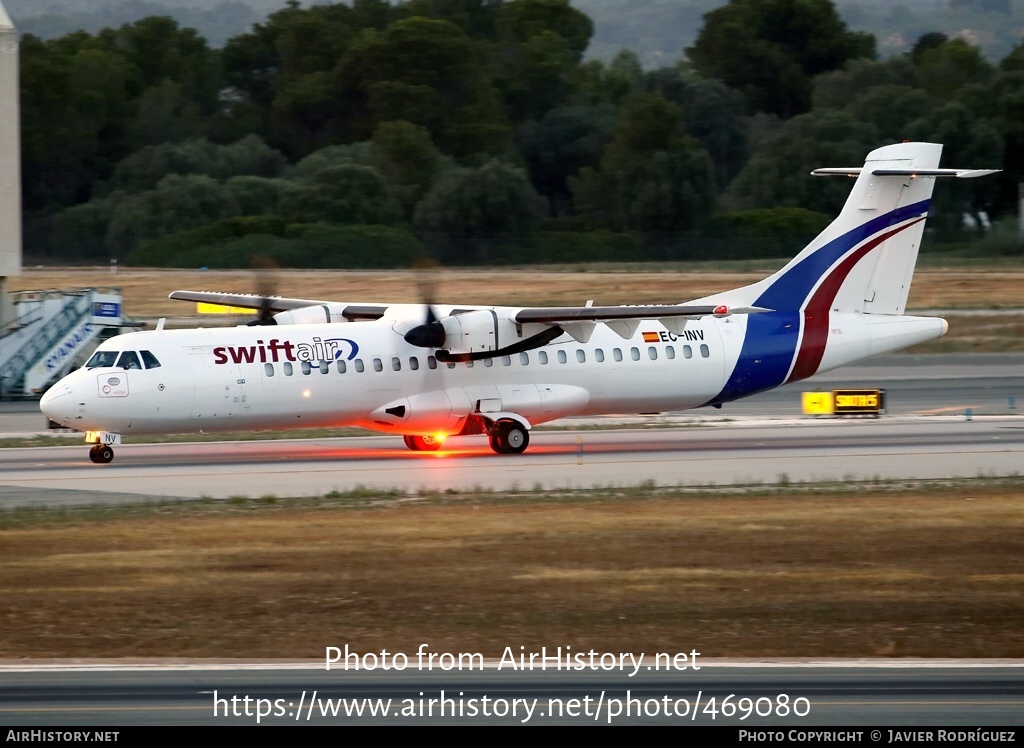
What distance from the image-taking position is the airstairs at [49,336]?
3956 cm

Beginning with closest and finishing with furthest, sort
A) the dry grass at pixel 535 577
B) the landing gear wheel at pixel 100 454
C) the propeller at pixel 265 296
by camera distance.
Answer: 1. the dry grass at pixel 535 577
2. the landing gear wheel at pixel 100 454
3. the propeller at pixel 265 296

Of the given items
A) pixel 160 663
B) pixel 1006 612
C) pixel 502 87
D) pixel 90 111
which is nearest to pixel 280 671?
pixel 160 663

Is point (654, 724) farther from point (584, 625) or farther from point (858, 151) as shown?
point (858, 151)

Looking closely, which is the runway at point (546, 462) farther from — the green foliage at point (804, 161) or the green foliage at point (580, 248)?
the green foliage at point (804, 161)

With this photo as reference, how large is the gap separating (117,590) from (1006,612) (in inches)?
385

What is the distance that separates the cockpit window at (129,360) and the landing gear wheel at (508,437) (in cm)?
676

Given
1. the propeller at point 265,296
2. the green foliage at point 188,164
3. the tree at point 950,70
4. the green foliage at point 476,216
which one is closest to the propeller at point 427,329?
the propeller at point 265,296

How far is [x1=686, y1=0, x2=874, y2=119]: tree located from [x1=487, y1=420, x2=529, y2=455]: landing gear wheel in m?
88.5

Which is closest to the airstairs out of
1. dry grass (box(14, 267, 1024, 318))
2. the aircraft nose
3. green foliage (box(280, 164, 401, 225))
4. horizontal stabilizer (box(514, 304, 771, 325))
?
dry grass (box(14, 267, 1024, 318))

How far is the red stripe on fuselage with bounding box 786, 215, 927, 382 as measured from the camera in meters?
29.2

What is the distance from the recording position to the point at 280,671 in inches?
495

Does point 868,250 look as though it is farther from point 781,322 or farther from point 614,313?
point 614,313

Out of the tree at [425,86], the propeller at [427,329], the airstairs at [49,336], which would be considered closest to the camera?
the propeller at [427,329]

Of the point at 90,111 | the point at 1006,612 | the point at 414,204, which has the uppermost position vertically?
the point at 90,111
